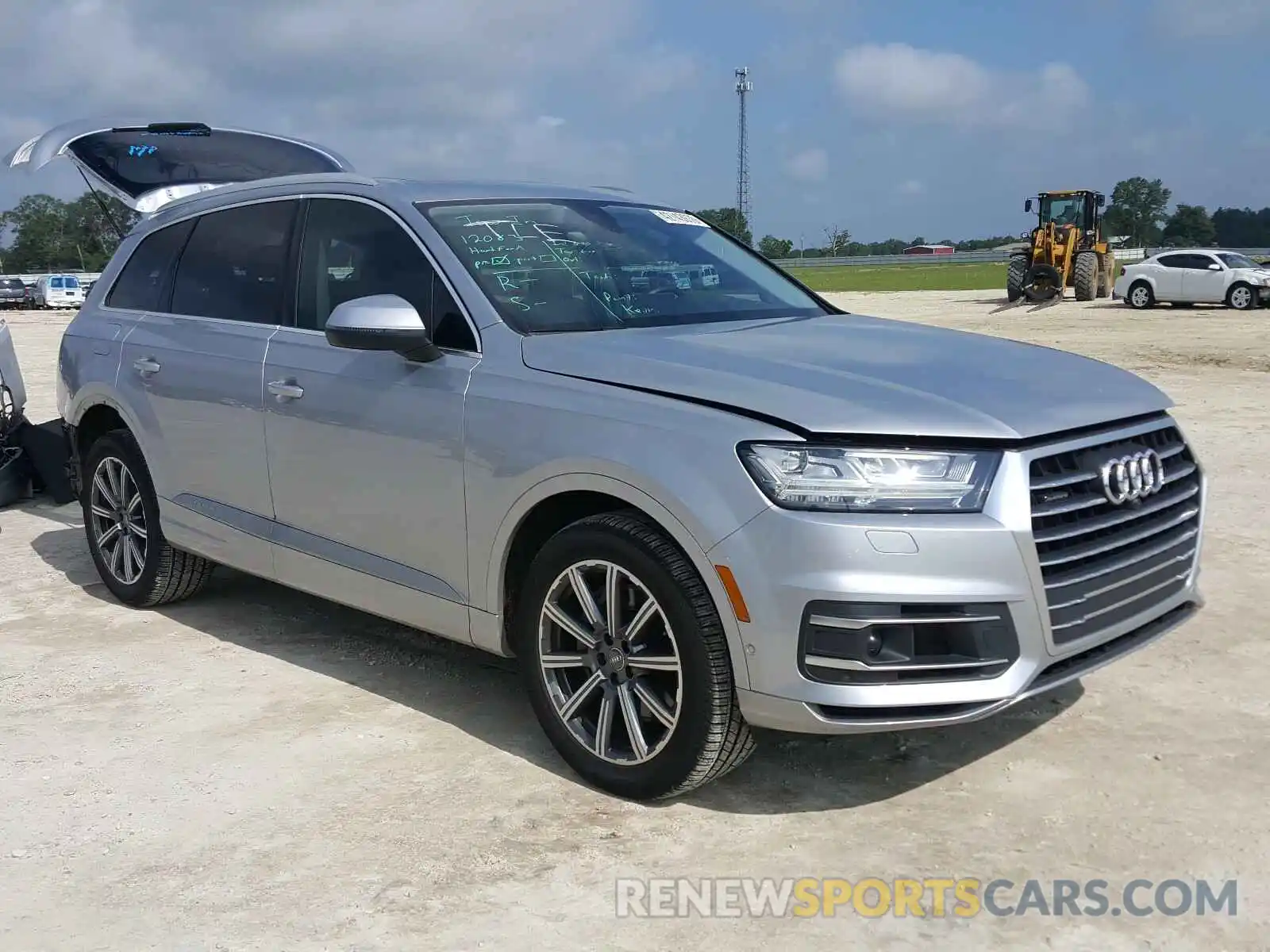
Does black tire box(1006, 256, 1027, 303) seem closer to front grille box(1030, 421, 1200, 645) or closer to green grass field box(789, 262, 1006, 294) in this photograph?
green grass field box(789, 262, 1006, 294)

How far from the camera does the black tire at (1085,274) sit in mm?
31109

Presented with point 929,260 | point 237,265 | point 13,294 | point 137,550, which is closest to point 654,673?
point 237,265

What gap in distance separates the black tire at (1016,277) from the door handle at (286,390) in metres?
28.9

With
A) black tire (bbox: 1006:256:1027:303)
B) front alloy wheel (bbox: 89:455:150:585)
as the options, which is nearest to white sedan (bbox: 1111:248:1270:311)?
black tire (bbox: 1006:256:1027:303)

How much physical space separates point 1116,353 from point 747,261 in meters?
14.7

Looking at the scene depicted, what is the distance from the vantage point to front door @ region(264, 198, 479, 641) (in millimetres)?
4016

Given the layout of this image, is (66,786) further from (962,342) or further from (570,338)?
(962,342)

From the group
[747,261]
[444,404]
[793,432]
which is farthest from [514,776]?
[747,261]

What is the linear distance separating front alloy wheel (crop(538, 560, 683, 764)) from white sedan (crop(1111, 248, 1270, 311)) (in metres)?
28.0

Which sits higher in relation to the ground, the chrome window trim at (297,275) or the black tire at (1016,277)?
the chrome window trim at (297,275)

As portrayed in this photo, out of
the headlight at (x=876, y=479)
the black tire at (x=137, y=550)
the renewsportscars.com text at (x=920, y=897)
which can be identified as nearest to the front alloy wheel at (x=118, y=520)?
the black tire at (x=137, y=550)

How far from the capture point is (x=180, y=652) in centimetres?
519

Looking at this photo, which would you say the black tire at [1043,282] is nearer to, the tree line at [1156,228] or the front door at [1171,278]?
the front door at [1171,278]

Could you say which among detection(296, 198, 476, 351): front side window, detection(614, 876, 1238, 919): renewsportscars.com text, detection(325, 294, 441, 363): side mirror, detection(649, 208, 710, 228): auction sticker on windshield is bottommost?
detection(614, 876, 1238, 919): renewsportscars.com text
